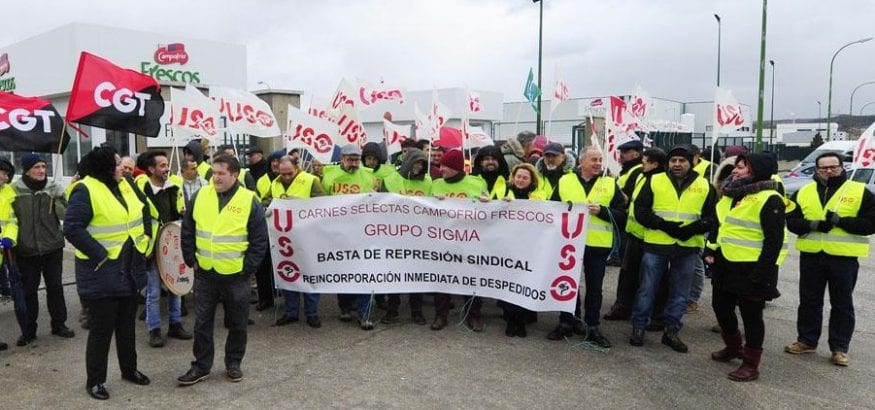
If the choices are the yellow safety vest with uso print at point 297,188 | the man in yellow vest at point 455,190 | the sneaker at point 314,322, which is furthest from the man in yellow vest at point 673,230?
the yellow safety vest with uso print at point 297,188

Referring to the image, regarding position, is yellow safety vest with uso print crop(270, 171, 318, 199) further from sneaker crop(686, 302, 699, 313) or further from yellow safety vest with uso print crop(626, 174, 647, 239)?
sneaker crop(686, 302, 699, 313)

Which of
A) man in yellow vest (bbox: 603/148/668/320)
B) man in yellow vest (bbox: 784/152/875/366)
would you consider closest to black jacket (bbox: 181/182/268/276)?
man in yellow vest (bbox: 603/148/668/320)

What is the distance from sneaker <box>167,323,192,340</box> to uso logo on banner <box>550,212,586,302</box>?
3.51 meters

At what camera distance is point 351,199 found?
21.0 ft

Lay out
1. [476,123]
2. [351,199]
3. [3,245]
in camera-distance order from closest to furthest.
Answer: [3,245] → [351,199] → [476,123]

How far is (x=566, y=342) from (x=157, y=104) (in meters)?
4.42

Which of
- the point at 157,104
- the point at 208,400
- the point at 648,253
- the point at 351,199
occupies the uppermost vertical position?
the point at 157,104

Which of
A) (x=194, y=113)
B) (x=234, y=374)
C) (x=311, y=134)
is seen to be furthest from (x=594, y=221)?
(x=194, y=113)

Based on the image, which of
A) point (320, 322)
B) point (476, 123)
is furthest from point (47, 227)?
point (476, 123)

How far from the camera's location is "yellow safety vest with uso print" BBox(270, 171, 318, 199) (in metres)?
6.79

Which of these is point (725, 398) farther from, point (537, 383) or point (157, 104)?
point (157, 104)

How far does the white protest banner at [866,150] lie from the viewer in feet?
18.9

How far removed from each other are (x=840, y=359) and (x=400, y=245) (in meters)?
4.03

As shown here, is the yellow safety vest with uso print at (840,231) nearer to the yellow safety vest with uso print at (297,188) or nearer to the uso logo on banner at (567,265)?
the uso logo on banner at (567,265)
